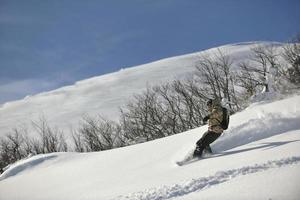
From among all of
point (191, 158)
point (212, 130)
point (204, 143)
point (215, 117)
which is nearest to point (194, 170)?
point (191, 158)

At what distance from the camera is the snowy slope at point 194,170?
641 cm

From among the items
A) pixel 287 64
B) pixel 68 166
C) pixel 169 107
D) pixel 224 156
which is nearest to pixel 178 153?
pixel 224 156

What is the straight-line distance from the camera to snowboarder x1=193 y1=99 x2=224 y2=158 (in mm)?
9367

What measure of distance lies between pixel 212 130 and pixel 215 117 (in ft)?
1.18

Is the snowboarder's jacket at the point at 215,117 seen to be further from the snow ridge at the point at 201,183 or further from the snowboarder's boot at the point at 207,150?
the snow ridge at the point at 201,183

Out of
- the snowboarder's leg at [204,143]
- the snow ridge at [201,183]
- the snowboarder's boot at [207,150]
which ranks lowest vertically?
the snow ridge at [201,183]

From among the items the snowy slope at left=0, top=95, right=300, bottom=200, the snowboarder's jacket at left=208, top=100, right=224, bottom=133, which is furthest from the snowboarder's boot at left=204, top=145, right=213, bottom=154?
the snowboarder's jacket at left=208, top=100, right=224, bottom=133

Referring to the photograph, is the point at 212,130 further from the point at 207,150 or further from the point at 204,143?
the point at 207,150

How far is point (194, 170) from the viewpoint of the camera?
26.6 ft

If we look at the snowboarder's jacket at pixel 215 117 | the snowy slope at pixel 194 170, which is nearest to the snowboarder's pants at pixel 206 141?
the snowboarder's jacket at pixel 215 117

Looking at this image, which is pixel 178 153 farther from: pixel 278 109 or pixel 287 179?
pixel 287 179

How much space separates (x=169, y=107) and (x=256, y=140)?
3048cm

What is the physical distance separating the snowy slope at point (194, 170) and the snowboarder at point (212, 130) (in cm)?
45

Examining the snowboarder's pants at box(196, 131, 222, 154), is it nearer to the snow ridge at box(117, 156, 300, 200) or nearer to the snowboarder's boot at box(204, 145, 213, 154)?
the snowboarder's boot at box(204, 145, 213, 154)
